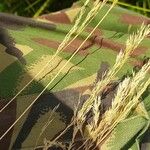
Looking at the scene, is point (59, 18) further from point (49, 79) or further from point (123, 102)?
point (123, 102)

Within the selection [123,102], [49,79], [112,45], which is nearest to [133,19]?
[112,45]

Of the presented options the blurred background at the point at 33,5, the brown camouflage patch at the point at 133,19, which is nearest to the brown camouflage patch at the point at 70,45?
the brown camouflage patch at the point at 133,19

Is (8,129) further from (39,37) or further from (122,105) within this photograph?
(39,37)

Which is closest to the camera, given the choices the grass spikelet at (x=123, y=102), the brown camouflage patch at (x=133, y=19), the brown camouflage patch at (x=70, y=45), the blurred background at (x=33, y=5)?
the grass spikelet at (x=123, y=102)

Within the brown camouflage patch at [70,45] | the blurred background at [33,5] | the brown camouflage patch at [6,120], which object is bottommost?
the blurred background at [33,5]

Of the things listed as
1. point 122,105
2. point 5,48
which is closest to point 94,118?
point 122,105

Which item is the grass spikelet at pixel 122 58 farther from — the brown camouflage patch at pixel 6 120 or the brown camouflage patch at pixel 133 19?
the brown camouflage patch at pixel 133 19

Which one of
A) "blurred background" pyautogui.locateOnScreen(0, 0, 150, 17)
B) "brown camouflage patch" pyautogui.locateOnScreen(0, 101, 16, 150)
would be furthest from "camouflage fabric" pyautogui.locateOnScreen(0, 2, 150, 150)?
"blurred background" pyautogui.locateOnScreen(0, 0, 150, 17)

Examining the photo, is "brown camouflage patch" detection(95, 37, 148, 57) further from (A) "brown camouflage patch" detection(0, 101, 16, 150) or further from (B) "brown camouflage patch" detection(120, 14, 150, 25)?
(A) "brown camouflage patch" detection(0, 101, 16, 150)
